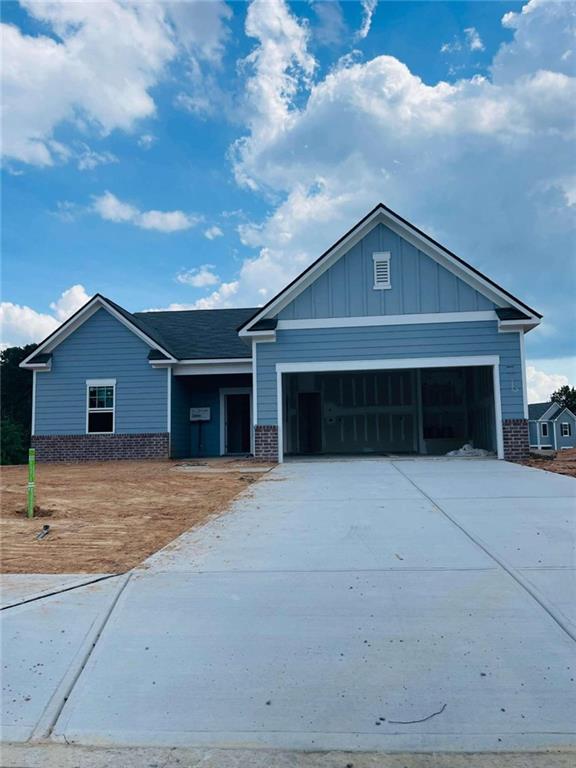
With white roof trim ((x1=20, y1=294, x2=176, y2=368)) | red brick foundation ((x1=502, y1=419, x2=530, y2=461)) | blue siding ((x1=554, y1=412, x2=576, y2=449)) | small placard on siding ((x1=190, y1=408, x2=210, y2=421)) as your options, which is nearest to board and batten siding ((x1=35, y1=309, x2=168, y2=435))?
white roof trim ((x1=20, y1=294, x2=176, y2=368))

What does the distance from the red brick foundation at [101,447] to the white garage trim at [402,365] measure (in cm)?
425

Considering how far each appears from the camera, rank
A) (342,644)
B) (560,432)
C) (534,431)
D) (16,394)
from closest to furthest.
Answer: (342,644) < (16,394) < (560,432) < (534,431)

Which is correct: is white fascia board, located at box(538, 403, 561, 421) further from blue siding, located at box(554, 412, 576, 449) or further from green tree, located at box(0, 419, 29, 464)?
green tree, located at box(0, 419, 29, 464)

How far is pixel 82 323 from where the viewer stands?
18109 mm

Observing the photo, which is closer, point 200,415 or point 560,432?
point 200,415

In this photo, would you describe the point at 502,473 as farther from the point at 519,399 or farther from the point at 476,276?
the point at 476,276

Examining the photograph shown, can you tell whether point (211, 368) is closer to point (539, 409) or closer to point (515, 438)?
point (515, 438)

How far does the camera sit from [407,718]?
9.10 ft

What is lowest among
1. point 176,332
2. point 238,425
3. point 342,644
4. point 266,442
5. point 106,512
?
point 342,644

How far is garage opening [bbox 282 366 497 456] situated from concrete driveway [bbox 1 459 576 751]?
1429 cm

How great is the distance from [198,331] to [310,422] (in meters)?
5.44

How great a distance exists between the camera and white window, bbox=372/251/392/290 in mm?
15695

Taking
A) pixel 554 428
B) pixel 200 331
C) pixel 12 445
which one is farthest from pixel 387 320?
pixel 554 428

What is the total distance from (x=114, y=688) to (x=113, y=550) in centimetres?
282
